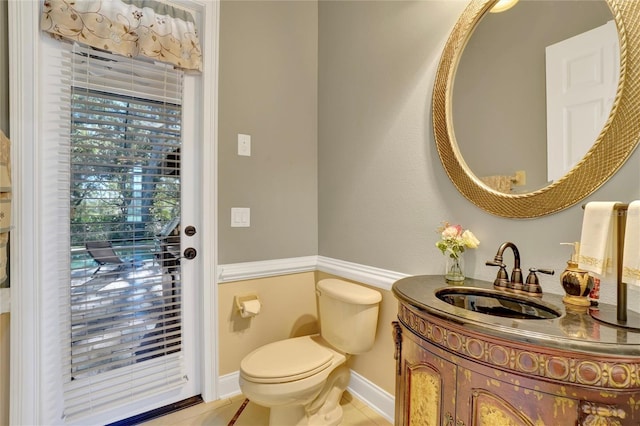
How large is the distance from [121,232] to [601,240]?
199cm

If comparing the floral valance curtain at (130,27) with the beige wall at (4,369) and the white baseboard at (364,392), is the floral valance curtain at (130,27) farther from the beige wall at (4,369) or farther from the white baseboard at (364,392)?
the white baseboard at (364,392)

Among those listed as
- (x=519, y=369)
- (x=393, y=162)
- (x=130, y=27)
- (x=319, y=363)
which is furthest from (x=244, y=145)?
(x=519, y=369)

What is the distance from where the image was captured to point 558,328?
2.54 feet

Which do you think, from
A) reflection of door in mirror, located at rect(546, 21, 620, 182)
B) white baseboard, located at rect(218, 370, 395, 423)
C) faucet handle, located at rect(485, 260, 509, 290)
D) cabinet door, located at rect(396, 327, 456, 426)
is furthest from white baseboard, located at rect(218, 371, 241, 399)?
reflection of door in mirror, located at rect(546, 21, 620, 182)

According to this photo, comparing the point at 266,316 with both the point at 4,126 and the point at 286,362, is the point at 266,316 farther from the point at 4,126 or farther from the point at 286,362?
the point at 4,126

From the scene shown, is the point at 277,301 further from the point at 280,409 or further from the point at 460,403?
the point at 460,403

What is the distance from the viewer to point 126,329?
64.3 inches

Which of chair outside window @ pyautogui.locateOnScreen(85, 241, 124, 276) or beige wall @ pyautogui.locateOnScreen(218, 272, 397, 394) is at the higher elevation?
chair outside window @ pyautogui.locateOnScreen(85, 241, 124, 276)

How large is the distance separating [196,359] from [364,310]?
1086mm

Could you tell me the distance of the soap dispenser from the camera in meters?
0.92

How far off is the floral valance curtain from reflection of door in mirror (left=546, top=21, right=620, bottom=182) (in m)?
1.73

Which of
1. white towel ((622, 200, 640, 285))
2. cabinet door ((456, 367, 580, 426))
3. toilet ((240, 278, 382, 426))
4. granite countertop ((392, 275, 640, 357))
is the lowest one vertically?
toilet ((240, 278, 382, 426))

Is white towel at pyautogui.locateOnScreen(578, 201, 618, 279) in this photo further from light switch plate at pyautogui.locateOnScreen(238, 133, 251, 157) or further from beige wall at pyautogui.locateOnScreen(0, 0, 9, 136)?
beige wall at pyautogui.locateOnScreen(0, 0, 9, 136)

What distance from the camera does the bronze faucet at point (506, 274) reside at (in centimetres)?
111
